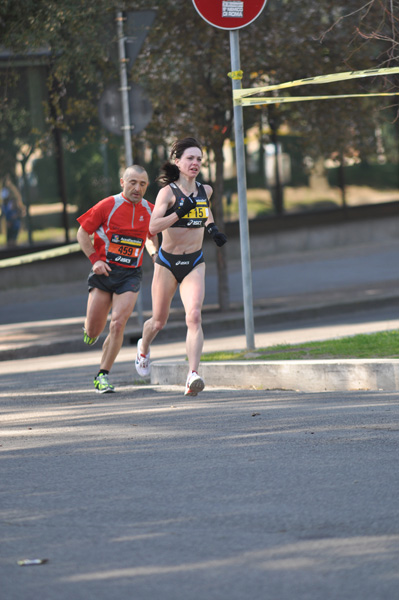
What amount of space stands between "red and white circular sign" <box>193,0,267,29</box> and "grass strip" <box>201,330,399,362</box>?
9.16ft

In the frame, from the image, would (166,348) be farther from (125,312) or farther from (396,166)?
(396,166)

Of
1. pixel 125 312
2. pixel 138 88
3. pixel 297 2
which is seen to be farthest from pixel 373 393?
pixel 297 2

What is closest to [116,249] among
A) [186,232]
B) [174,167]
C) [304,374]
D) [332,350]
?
[186,232]

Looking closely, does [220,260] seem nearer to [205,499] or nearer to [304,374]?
[304,374]

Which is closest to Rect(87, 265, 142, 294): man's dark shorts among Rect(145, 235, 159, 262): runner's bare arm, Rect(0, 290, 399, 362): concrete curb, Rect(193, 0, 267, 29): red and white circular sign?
Rect(145, 235, 159, 262): runner's bare arm

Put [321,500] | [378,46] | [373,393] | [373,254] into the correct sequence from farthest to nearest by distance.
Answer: [373,254] → [378,46] → [373,393] → [321,500]

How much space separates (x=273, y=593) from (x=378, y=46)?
47.3 feet

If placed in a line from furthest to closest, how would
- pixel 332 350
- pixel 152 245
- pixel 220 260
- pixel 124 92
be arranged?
1. pixel 220 260
2. pixel 124 92
3. pixel 332 350
4. pixel 152 245

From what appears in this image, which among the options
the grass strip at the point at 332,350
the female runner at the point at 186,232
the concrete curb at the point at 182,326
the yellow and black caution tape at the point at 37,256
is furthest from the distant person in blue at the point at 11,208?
the female runner at the point at 186,232

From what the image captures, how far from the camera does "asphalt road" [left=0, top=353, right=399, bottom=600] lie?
13.9 ft

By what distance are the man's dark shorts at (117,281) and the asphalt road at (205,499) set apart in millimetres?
1263

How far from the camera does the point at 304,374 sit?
351 inches

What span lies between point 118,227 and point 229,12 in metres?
2.19

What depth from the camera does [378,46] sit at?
1744cm
